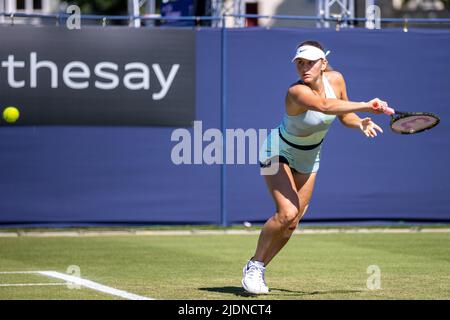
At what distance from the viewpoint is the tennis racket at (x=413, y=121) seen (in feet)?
28.8

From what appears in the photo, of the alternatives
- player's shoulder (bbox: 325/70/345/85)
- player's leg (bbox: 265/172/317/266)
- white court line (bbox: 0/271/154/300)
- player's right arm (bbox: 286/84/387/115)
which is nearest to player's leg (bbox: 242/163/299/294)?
player's leg (bbox: 265/172/317/266)

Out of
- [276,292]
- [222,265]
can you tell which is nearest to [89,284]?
[276,292]

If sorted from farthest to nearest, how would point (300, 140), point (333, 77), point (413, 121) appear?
point (333, 77), point (300, 140), point (413, 121)

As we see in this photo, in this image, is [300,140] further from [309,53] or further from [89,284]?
[89,284]

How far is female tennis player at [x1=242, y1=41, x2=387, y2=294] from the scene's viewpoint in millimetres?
8852

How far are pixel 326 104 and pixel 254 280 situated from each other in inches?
66.6

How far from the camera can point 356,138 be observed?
1584 centimetres

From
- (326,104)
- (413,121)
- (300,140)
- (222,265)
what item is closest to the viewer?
(326,104)

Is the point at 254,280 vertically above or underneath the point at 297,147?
underneath

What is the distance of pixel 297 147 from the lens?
30.0 feet

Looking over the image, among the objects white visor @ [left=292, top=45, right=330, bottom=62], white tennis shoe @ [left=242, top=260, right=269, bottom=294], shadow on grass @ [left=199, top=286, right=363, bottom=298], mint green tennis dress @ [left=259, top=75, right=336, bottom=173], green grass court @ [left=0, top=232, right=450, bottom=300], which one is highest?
white visor @ [left=292, top=45, right=330, bottom=62]

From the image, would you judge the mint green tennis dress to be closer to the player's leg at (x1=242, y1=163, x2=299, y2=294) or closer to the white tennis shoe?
the player's leg at (x1=242, y1=163, x2=299, y2=294)
